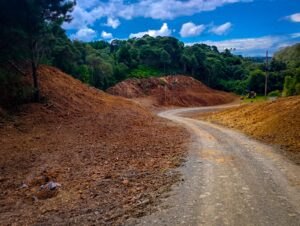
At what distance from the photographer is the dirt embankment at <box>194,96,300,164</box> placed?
1578 cm

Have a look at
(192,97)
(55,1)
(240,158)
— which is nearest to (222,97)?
(192,97)

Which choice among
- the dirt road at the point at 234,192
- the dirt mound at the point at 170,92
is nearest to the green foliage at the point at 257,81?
the dirt mound at the point at 170,92

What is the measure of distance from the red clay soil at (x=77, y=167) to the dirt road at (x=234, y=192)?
2.30 ft

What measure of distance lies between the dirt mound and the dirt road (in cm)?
4468

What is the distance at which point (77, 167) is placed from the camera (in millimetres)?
12008

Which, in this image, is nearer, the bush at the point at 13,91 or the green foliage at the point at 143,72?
the bush at the point at 13,91

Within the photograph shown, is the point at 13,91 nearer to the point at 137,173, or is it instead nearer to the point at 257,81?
the point at 137,173

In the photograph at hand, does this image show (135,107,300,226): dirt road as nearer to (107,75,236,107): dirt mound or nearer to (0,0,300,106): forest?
(0,0,300,106): forest

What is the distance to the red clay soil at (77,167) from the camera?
799 centimetres

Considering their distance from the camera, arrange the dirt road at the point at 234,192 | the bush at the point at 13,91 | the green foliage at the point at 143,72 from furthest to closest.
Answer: the green foliage at the point at 143,72 → the bush at the point at 13,91 → the dirt road at the point at 234,192

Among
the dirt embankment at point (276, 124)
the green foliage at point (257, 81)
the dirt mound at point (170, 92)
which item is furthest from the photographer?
the green foliage at point (257, 81)

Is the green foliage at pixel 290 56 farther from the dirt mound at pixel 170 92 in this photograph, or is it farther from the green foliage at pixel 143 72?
the green foliage at pixel 143 72

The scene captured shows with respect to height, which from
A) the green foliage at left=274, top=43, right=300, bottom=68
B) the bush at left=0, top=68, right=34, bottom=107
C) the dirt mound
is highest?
the green foliage at left=274, top=43, right=300, bottom=68

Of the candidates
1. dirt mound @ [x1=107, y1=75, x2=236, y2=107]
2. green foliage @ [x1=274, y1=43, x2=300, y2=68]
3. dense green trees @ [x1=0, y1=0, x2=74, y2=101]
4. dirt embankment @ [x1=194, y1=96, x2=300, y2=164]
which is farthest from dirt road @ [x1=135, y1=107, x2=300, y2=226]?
green foliage @ [x1=274, y1=43, x2=300, y2=68]
